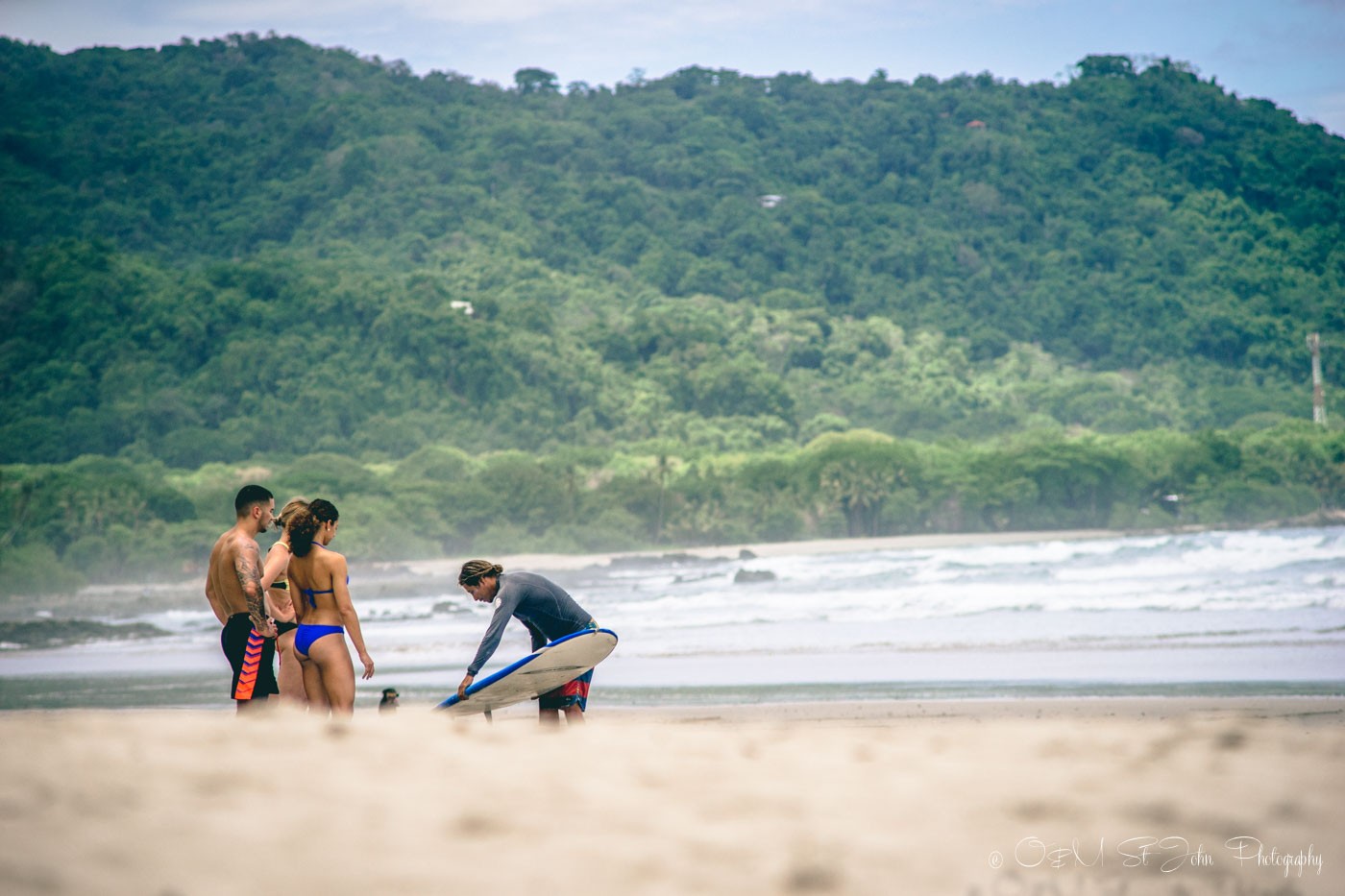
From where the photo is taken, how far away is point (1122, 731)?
5.71 meters

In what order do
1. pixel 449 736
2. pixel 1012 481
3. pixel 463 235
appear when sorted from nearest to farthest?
1. pixel 449 736
2. pixel 1012 481
3. pixel 463 235

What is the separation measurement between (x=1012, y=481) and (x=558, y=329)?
1273 inches

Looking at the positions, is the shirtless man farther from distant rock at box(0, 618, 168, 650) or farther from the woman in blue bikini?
distant rock at box(0, 618, 168, 650)

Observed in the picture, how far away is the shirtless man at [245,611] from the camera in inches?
252

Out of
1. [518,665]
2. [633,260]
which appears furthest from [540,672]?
[633,260]

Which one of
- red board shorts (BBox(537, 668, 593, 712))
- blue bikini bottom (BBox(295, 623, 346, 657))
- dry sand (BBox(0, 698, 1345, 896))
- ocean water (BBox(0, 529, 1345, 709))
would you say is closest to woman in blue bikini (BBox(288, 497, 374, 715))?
blue bikini bottom (BBox(295, 623, 346, 657))

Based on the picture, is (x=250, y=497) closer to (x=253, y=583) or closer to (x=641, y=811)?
(x=253, y=583)

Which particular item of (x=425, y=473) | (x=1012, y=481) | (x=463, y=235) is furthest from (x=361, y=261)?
(x=1012, y=481)

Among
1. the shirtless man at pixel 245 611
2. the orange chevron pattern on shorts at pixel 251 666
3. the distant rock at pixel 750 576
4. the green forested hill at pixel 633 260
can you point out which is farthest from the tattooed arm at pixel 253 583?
the green forested hill at pixel 633 260

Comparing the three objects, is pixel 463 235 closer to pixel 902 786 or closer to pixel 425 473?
pixel 425 473

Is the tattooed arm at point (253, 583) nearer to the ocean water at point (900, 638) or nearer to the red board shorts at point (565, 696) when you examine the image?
the red board shorts at point (565, 696)

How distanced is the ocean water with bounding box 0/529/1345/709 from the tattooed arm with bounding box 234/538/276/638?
574cm

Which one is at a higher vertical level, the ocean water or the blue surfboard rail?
the blue surfboard rail

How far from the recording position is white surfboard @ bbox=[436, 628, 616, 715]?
260 inches
